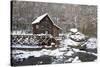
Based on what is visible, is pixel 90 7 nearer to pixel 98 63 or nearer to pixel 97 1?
pixel 97 1

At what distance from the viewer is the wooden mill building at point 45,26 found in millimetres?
1952

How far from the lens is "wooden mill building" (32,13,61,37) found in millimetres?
1952

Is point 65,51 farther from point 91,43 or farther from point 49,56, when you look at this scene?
point 91,43

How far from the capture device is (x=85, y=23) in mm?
2098

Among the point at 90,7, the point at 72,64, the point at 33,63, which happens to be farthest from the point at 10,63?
the point at 90,7

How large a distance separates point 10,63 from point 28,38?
32 cm

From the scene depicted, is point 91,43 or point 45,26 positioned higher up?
point 45,26

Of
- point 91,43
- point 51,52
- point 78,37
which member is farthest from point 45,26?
point 91,43

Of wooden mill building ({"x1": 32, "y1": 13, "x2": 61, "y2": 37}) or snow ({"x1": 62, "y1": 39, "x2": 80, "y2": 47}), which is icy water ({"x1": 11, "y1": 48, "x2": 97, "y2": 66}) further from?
wooden mill building ({"x1": 32, "y1": 13, "x2": 61, "y2": 37})

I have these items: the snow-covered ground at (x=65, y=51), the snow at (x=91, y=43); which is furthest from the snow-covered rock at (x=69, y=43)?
the snow at (x=91, y=43)

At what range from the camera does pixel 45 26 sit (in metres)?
1.99

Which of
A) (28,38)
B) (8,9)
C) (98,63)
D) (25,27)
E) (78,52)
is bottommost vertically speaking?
(98,63)

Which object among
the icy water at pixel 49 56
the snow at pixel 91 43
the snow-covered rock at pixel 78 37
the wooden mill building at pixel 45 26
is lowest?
the icy water at pixel 49 56

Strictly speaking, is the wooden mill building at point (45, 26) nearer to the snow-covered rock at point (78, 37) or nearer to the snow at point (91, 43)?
the snow-covered rock at point (78, 37)
